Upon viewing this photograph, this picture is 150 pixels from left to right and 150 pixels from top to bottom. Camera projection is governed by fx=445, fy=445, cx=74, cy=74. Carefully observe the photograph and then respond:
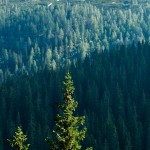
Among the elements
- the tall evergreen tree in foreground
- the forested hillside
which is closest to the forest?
the forested hillside

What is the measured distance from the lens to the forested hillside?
→ 104m

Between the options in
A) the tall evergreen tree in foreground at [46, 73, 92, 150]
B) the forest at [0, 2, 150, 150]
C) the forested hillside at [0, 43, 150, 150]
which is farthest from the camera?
the forested hillside at [0, 43, 150, 150]

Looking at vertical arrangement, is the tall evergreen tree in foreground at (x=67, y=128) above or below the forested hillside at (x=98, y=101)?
below

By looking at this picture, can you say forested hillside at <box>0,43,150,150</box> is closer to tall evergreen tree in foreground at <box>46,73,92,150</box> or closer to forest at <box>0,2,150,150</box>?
forest at <box>0,2,150,150</box>

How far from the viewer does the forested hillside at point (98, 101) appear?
341 ft

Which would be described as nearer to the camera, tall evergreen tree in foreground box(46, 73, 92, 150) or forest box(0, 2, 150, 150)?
tall evergreen tree in foreground box(46, 73, 92, 150)

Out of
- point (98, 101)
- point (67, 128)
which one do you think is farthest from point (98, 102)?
point (67, 128)

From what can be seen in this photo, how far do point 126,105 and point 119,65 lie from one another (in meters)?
44.0

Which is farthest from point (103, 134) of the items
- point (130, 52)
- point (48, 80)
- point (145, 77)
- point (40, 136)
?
point (130, 52)

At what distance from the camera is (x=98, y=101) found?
14125cm

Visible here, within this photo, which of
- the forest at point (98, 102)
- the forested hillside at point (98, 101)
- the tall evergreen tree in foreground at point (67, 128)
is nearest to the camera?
the tall evergreen tree in foreground at point (67, 128)

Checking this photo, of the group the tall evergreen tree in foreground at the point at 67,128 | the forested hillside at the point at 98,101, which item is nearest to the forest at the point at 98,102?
the forested hillside at the point at 98,101

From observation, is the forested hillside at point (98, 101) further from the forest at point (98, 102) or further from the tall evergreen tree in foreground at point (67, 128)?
the tall evergreen tree in foreground at point (67, 128)

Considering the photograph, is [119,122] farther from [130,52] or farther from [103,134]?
[130,52]
